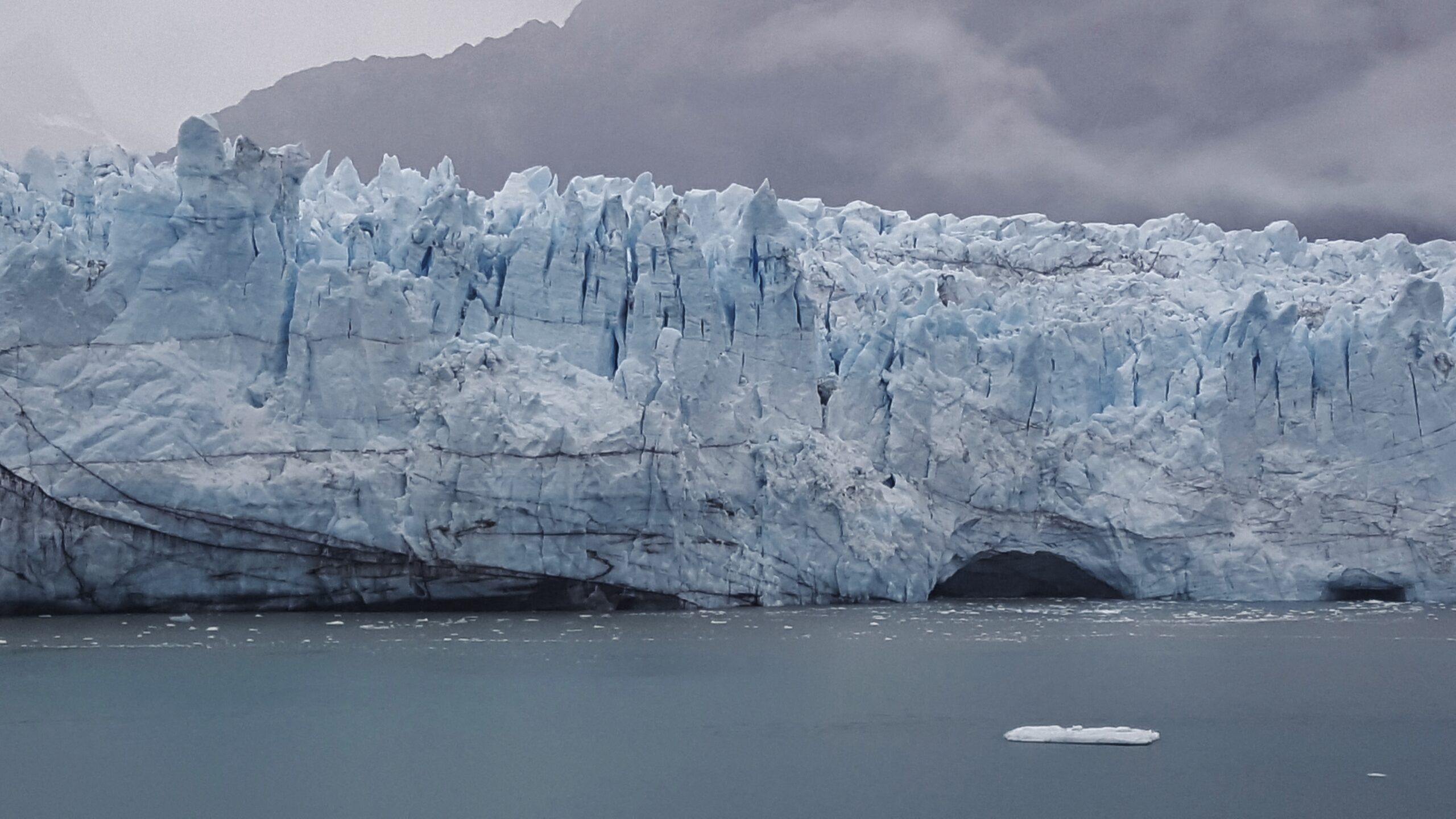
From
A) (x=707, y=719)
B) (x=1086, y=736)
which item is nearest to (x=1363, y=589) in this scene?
(x=1086, y=736)

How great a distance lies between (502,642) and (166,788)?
5.22 meters

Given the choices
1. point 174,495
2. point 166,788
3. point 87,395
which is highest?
point 87,395

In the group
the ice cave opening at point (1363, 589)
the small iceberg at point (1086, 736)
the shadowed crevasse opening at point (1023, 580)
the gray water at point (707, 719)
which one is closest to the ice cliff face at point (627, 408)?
the ice cave opening at point (1363, 589)

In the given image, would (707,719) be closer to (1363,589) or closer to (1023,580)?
(1023,580)

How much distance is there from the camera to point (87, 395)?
13.0 meters

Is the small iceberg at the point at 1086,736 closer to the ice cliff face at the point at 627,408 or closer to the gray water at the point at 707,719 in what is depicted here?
the gray water at the point at 707,719

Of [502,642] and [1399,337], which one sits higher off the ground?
[1399,337]

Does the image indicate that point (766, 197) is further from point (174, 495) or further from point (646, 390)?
point (174, 495)

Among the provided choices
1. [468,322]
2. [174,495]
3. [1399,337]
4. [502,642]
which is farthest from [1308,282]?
[174,495]

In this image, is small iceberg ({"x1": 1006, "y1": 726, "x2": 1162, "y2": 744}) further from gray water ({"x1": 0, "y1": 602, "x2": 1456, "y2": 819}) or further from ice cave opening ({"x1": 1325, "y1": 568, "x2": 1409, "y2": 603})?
ice cave opening ({"x1": 1325, "y1": 568, "x2": 1409, "y2": 603})

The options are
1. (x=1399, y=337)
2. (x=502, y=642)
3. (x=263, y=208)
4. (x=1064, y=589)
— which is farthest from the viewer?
(x=1064, y=589)

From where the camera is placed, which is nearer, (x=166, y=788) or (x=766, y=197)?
(x=166, y=788)

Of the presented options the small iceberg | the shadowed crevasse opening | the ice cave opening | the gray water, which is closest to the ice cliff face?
the ice cave opening

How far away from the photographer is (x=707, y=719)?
829 centimetres
